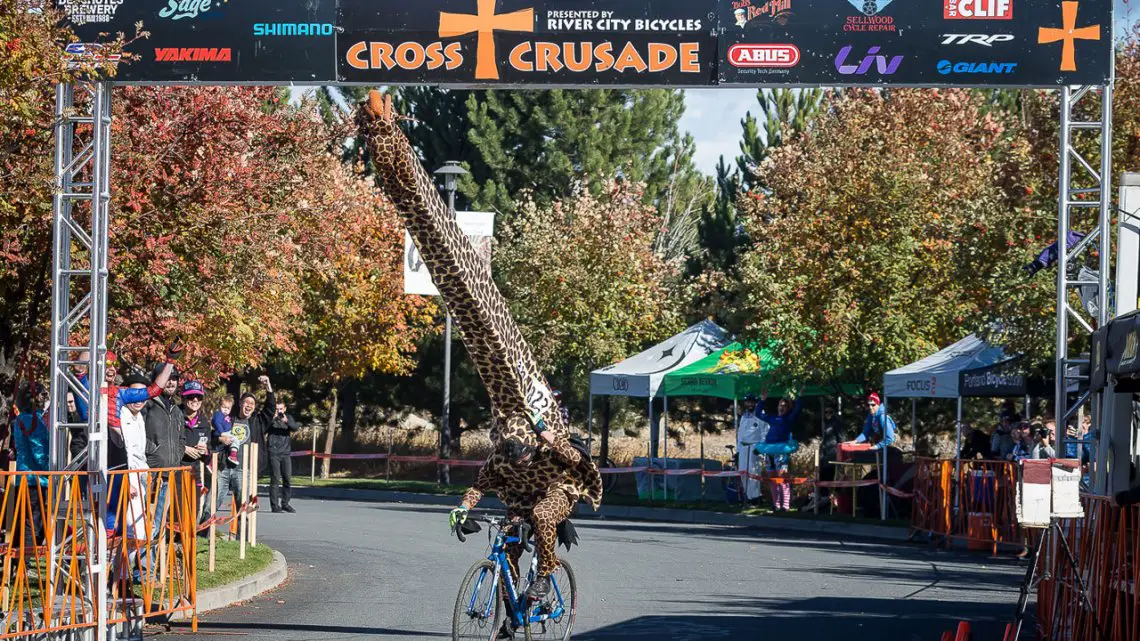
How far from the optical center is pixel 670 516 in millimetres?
26781

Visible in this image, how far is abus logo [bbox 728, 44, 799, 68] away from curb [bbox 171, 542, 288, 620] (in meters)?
6.70

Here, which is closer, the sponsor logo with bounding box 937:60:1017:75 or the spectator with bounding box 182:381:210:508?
the sponsor logo with bounding box 937:60:1017:75

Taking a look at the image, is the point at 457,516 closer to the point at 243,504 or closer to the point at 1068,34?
the point at 243,504

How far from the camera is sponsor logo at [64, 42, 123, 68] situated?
12375 millimetres

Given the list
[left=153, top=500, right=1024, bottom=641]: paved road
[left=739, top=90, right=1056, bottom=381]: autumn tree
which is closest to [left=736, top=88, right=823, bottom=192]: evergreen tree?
[left=739, top=90, right=1056, bottom=381]: autumn tree

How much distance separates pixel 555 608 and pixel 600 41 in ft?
18.0

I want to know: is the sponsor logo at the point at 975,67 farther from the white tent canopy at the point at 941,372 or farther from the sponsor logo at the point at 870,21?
the white tent canopy at the point at 941,372

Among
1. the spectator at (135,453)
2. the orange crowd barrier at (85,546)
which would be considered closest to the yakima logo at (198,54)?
the spectator at (135,453)

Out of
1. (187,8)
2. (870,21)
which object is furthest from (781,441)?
(187,8)

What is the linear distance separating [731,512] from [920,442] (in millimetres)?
14399

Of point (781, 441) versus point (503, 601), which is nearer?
point (503, 601)

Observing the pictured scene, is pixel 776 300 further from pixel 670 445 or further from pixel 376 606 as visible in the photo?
pixel 670 445

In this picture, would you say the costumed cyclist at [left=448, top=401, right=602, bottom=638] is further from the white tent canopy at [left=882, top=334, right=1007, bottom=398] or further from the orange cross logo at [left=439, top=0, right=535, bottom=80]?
the white tent canopy at [left=882, top=334, right=1007, bottom=398]

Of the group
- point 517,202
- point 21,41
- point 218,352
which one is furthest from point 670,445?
point 21,41
